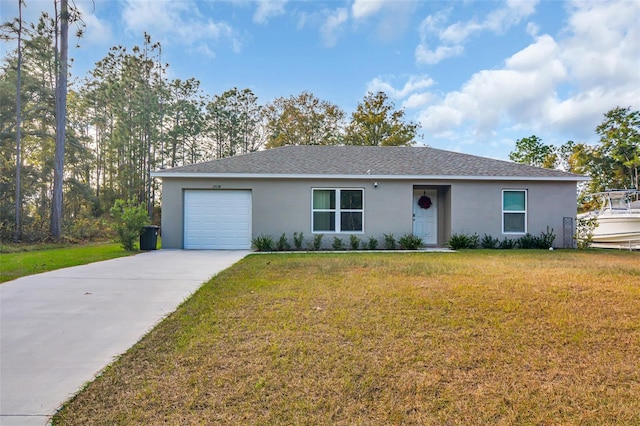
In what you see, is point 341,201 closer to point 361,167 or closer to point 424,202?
point 361,167

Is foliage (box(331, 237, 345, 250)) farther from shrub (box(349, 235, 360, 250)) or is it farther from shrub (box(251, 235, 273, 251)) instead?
shrub (box(251, 235, 273, 251))

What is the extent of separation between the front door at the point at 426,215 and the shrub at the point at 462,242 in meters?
1.38

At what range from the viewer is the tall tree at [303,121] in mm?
26503

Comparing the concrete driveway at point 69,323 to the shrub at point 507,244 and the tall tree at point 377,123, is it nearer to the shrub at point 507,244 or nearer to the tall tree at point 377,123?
the shrub at point 507,244

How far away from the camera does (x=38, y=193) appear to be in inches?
667

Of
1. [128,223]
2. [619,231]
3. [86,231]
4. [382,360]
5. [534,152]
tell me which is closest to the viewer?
[382,360]

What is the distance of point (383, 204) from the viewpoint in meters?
11.8

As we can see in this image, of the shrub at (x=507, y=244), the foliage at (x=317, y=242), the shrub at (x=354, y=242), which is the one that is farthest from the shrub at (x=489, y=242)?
the foliage at (x=317, y=242)

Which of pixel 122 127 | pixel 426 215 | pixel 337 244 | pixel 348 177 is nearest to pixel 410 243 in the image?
pixel 426 215

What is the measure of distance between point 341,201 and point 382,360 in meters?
9.16

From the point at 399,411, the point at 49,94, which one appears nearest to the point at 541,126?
the point at 399,411

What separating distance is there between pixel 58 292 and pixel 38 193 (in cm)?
1604

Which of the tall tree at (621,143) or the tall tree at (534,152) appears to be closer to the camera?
the tall tree at (621,143)

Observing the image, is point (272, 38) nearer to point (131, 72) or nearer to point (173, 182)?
point (173, 182)
